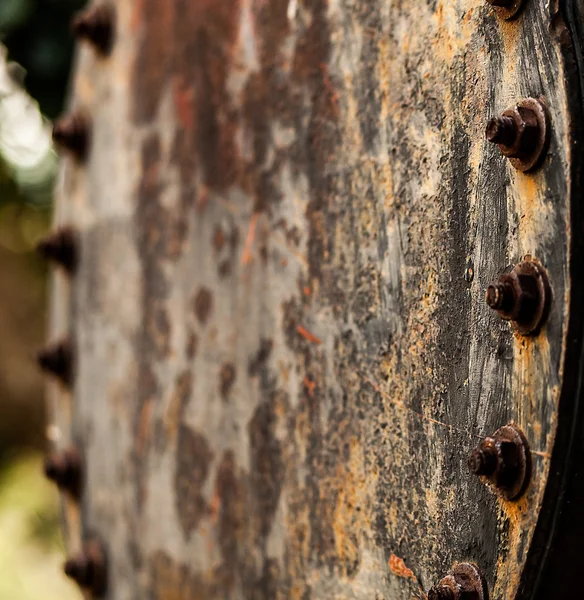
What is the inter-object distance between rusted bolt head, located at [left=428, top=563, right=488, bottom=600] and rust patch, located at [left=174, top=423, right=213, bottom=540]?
0.61 m

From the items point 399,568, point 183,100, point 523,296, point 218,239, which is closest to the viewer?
point 523,296

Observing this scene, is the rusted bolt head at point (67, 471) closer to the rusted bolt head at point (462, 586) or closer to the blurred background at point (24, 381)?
the rusted bolt head at point (462, 586)

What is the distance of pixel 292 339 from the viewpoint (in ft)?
3.71

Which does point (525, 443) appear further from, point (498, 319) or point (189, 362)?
point (189, 362)

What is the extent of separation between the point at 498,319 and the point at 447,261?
112 mm

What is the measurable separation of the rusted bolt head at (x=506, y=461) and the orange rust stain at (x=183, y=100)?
903mm

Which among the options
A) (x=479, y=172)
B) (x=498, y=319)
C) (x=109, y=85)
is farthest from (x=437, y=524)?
(x=109, y=85)

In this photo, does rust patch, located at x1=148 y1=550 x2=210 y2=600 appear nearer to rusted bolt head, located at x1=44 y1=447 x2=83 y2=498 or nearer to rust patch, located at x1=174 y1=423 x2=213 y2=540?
rust patch, located at x1=174 y1=423 x2=213 y2=540

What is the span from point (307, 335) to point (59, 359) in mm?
953

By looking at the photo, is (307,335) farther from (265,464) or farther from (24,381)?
(24,381)

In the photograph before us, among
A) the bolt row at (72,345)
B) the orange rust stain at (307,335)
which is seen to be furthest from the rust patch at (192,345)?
the bolt row at (72,345)

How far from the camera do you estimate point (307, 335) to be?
1099 millimetres

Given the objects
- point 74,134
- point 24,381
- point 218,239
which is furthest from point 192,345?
point 24,381

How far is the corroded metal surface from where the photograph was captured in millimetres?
743
